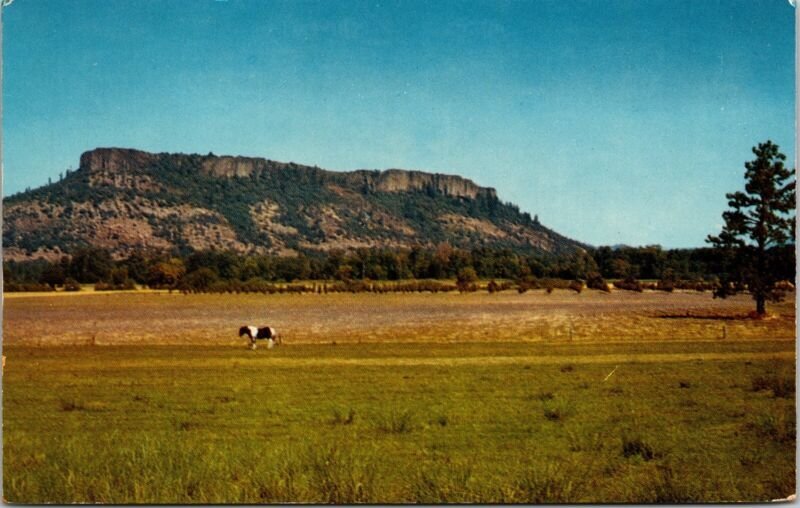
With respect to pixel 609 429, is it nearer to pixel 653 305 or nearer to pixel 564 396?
pixel 564 396

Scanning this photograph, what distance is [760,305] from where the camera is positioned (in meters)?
15.8

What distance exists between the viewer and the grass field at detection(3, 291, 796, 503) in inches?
313

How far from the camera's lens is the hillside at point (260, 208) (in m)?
14.0

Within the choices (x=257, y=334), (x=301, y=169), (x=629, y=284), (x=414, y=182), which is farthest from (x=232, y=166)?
(x=629, y=284)

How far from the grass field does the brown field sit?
139mm

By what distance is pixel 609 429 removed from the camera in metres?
9.36

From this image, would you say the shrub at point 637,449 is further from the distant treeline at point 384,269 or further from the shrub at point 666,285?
the shrub at point 666,285

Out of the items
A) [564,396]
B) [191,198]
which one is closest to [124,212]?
[191,198]

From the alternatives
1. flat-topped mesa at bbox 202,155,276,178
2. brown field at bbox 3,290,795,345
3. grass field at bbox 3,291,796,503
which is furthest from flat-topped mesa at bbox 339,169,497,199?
grass field at bbox 3,291,796,503

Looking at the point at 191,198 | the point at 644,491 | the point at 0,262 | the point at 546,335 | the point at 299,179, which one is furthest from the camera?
the point at 546,335

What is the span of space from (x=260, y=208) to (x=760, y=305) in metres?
12.3

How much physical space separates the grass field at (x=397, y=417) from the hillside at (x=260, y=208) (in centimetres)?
179

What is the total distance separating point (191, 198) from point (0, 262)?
7.67m

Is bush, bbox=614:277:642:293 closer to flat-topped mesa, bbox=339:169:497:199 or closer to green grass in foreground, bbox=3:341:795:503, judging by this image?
green grass in foreground, bbox=3:341:795:503
